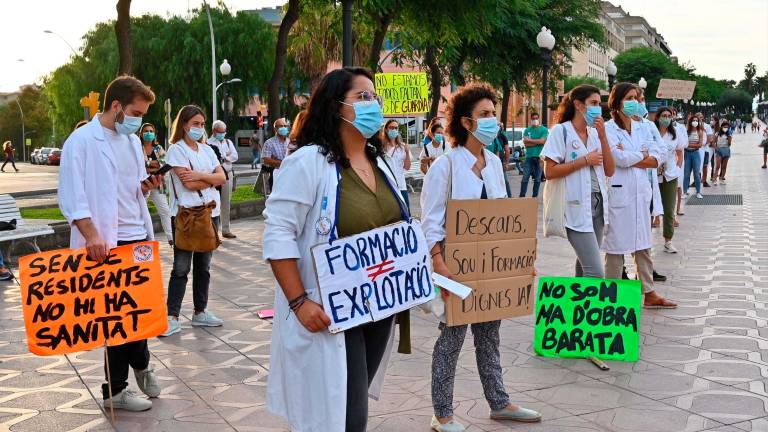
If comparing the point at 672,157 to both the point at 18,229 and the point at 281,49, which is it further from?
the point at 281,49

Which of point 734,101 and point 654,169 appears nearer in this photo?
point 654,169

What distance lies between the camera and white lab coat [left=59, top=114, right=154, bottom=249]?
4.88 m

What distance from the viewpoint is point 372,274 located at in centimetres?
349

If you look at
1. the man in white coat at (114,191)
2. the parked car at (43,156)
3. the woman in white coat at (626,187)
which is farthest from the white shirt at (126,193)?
the parked car at (43,156)

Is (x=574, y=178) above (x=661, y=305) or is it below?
above

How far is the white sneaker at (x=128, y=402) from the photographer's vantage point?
17.1 feet

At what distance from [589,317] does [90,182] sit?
3361 millimetres

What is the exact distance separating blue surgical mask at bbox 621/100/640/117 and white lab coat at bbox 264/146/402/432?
4.47m

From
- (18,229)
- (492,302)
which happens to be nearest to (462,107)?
→ (492,302)

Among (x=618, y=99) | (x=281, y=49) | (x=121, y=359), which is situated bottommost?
(x=121, y=359)

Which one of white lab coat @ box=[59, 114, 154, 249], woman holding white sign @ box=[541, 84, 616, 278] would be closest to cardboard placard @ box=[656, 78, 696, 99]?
woman holding white sign @ box=[541, 84, 616, 278]

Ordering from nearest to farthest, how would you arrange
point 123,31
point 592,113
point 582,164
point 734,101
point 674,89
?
point 582,164 → point 592,113 → point 123,31 → point 674,89 → point 734,101

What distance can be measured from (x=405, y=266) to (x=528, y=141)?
16819 millimetres

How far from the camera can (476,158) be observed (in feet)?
16.0
